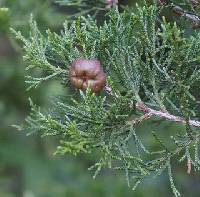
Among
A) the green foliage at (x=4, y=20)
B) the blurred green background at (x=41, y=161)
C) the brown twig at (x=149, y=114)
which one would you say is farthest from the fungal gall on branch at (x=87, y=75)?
the blurred green background at (x=41, y=161)

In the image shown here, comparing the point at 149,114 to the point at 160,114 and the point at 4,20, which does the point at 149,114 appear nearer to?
the point at 160,114

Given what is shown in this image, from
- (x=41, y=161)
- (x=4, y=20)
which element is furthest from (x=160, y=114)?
(x=41, y=161)

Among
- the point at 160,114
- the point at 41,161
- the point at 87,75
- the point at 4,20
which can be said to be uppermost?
the point at 87,75

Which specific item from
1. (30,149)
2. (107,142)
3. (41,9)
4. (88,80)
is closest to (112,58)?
(88,80)

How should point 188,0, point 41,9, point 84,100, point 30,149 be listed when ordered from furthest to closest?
point 30,149
point 41,9
point 188,0
point 84,100

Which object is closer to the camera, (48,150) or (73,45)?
(73,45)

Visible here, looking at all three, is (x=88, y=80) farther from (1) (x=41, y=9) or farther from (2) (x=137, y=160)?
(1) (x=41, y=9)

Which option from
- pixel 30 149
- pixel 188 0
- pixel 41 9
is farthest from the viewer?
pixel 30 149
